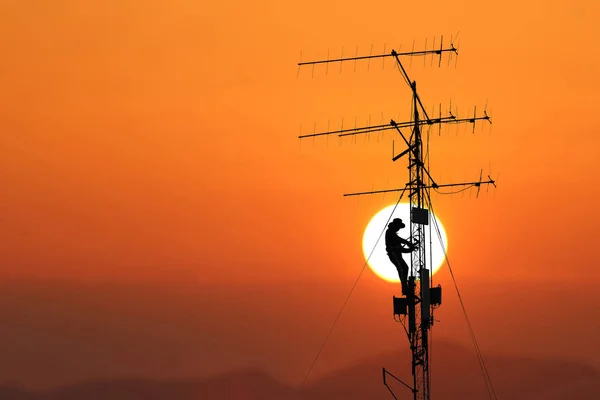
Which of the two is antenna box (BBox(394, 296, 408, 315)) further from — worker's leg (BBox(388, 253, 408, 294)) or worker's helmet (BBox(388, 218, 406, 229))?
worker's helmet (BBox(388, 218, 406, 229))

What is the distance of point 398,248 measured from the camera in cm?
7062

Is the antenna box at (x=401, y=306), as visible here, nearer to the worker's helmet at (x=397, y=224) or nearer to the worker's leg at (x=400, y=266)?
the worker's leg at (x=400, y=266)

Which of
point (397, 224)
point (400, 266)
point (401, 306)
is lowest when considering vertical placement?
point (401, 306)

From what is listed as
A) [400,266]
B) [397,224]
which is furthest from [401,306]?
[397,224]

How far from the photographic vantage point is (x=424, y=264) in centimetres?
7038

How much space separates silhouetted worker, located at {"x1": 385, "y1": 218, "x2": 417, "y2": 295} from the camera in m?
70.3

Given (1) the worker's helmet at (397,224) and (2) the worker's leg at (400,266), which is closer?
(1) the worker's helmet at (397,224)

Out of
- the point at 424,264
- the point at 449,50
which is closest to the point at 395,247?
the point at 424,264

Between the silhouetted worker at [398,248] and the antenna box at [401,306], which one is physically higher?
the silhouetted worker at [398,248]

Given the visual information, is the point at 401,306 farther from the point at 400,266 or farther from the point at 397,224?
the point at 397,224

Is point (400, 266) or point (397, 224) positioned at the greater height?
point (397, 224)

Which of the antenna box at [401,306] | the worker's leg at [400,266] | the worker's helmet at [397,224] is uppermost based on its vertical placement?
the worker's helmet at [397,224]

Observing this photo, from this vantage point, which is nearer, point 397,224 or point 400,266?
point 397,224

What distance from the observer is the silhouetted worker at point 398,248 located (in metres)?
70.3
